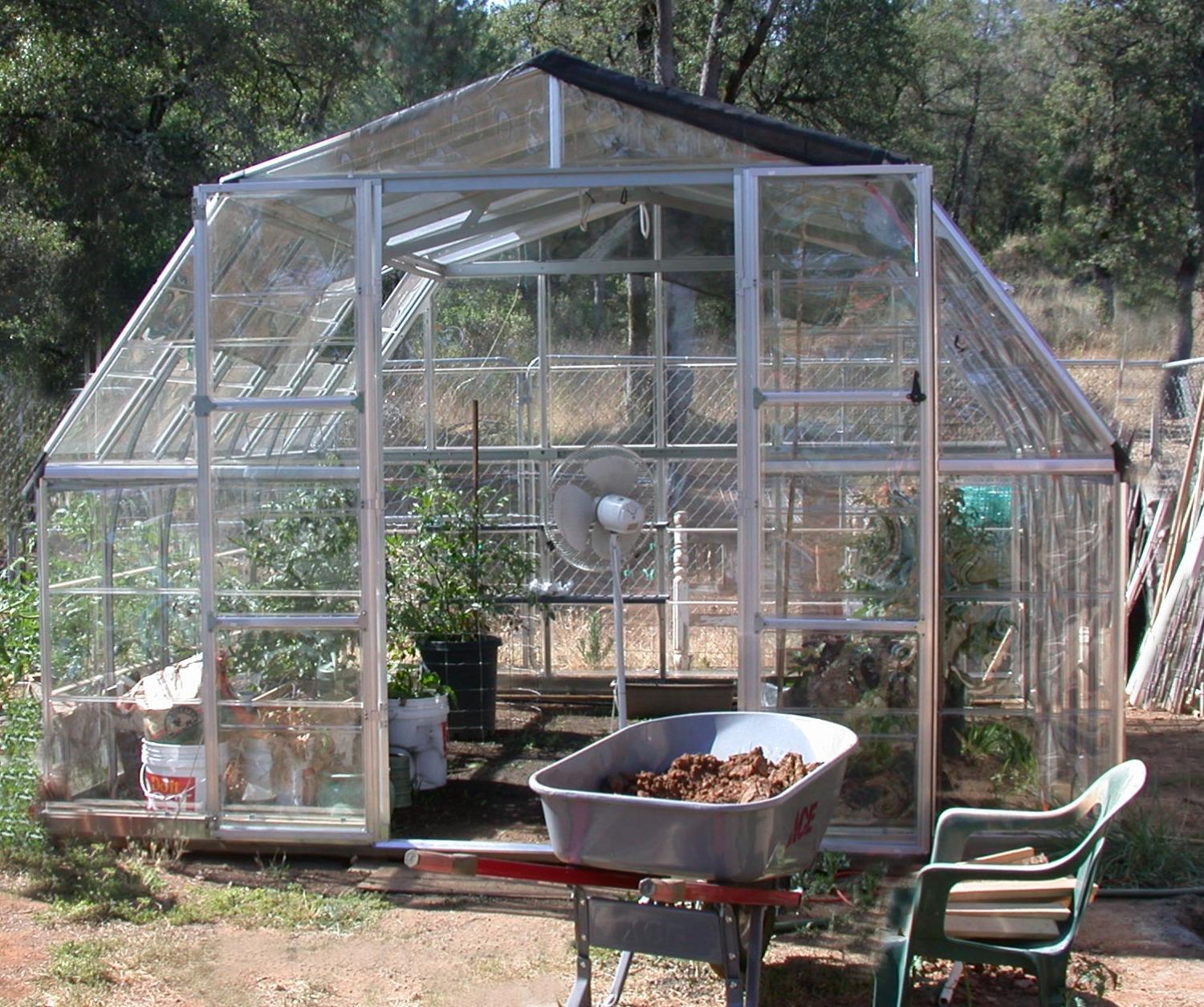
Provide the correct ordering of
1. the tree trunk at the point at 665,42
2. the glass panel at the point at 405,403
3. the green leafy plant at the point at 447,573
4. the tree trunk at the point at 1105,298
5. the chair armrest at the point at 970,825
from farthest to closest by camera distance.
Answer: the tree trunk at the point at 1105,298
the tree trunk at the point at 665,42
the glass panel at the point at 405,403
the green leafy plant at the point at 447,573
the chair armrest at the point at 970,825

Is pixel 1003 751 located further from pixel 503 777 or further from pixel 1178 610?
pixel 1178 610

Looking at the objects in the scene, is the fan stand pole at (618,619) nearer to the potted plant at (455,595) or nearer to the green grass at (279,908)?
the green grass at (279,908)

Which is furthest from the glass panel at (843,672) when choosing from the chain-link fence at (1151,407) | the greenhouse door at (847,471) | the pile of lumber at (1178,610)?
the pile of lumber at (1178,610)

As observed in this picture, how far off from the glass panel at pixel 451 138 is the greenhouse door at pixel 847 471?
97 centimetres

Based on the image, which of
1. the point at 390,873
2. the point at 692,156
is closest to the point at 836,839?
the point at 390,873

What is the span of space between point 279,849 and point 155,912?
0.71m

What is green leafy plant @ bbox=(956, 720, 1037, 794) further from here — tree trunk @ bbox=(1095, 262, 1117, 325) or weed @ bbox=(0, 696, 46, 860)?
tree trunk @ bbox=(1095, 262, 1117, 325)

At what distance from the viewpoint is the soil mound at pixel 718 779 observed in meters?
3.75

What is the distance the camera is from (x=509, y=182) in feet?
18.4

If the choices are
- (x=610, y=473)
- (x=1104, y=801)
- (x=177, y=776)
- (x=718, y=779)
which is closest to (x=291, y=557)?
(x=177, y=776)

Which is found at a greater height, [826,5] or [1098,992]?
[826,5]

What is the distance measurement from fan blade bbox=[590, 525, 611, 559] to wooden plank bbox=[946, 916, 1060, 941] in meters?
2.40

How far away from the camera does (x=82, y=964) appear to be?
14.8 feet

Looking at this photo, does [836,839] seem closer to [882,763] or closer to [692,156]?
[882,763]
